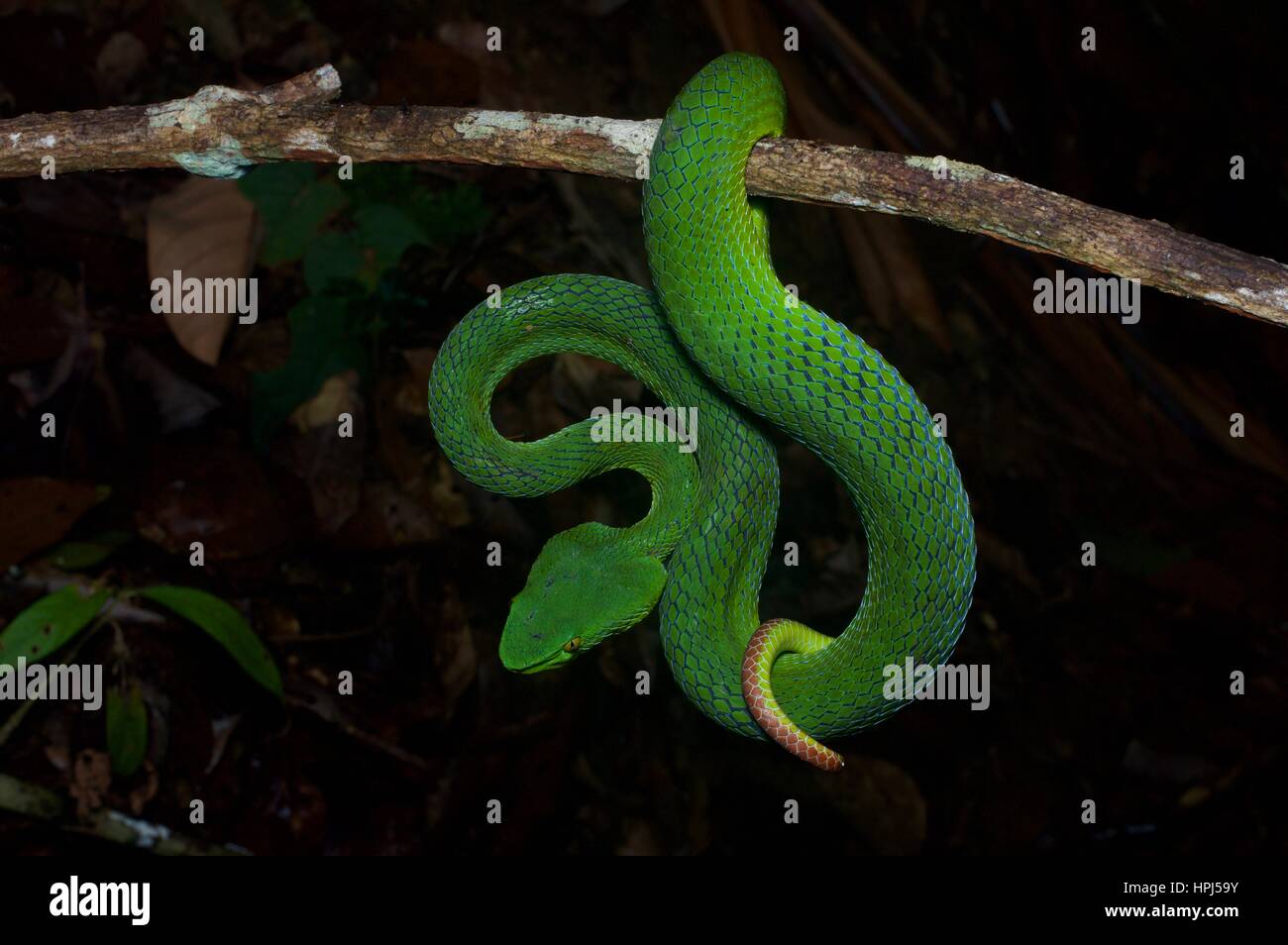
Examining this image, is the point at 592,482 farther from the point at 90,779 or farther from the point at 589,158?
the point at 90,779

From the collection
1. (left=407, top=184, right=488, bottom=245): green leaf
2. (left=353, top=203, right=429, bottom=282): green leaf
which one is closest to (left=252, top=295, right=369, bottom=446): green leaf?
(left=353, top=203, right=429, bottom=282): green leaf

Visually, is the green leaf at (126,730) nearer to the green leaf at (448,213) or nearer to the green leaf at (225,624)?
the green leaf at (225,624)

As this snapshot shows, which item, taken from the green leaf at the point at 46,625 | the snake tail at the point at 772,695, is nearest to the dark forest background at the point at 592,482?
the green leaf at the point at 46,625

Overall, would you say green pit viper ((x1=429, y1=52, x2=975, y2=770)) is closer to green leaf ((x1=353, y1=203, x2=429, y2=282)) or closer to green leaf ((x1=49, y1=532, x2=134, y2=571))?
green leaf ((x1=353, y1=203, x2=429, y2=282))

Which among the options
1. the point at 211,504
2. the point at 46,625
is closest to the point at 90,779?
the point at 46,625

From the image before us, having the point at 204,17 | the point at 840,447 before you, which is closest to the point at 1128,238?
the point at 840,447
